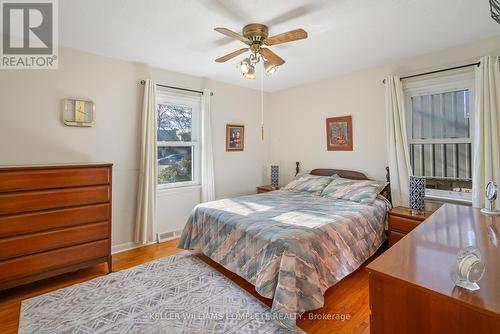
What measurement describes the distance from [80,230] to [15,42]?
2.04m

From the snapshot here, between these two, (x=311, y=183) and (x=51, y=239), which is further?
(x=311, y=183)

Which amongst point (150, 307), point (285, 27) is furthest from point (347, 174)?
point (150, 307)

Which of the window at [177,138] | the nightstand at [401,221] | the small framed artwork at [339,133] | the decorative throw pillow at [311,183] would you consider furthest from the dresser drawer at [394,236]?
the window at [177,138]

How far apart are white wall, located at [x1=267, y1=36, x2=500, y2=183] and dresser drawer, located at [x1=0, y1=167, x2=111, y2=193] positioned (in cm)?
305

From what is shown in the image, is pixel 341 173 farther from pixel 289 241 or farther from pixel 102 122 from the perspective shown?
pixel 102 122

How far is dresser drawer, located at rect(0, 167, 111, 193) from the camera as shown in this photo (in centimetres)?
205

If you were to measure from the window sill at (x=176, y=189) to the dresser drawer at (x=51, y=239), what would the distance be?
1.01m

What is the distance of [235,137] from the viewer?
435 cm

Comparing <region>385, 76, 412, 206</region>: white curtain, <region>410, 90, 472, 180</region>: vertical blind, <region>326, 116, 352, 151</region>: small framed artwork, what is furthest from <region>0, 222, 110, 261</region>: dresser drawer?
<region>410, 90, 472, 180</region>: vertical blind

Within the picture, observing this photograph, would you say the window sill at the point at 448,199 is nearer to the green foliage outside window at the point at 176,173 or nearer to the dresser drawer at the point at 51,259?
the green foliage outside window at the point at 176,173

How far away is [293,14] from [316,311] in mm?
2505

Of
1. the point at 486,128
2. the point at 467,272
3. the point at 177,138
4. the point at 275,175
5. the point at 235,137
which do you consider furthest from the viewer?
the point at 275,175

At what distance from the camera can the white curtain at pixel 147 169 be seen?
3.21 metres

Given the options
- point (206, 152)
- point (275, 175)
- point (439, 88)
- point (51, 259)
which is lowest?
point (51, 259)
